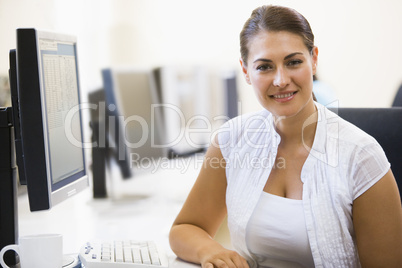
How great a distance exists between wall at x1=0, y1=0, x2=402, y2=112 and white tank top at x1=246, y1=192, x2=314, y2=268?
1791mm

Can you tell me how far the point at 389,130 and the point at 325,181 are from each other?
202mm

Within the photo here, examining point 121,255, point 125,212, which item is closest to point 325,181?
point 121,255

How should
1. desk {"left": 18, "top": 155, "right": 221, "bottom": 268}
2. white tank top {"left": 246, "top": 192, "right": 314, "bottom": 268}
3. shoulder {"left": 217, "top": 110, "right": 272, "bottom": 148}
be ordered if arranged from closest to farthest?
white tank top {"left": 246, "top": 192, "right": 314, "bottom": 268}, shoulder {"left": 217, "top": 110, "right": 272, "bottom": 148}, desk {"left": 18, "top": 155, "right": 221, "bottom": 268}

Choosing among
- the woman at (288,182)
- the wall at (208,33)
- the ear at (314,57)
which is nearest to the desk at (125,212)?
the woman at (288,182)

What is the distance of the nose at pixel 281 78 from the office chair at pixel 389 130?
0.76 feet

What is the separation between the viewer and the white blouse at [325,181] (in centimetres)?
110

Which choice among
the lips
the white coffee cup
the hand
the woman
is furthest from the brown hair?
the white coffee cup

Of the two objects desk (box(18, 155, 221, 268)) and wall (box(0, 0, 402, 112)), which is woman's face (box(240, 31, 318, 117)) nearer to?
desk (box(18, 155, 221, 268))

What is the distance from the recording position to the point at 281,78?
1.16 metres

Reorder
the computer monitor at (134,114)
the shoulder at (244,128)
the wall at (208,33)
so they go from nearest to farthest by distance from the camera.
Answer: the shoulder at (244,128) < the computer monitor at (134,114) < the wall at (208,33)

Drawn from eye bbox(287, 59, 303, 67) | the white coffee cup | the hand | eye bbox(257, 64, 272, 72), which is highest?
eye bbox(287, 59, 303, 67)

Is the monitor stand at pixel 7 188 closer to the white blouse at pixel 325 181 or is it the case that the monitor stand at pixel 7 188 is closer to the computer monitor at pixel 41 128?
the computer monitor at pixel 41 128

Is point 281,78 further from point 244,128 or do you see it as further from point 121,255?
point 121,255

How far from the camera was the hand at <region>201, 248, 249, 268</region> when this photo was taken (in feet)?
3.39
